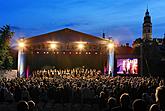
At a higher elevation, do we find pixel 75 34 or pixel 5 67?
pixel 75 34

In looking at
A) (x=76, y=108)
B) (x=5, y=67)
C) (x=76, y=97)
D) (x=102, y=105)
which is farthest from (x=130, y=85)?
(x=5, y=67)

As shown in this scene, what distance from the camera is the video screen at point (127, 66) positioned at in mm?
37369

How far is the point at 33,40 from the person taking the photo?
3678 centimetres

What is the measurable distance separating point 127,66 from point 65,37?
709cm

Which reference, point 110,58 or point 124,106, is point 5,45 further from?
point 124,106

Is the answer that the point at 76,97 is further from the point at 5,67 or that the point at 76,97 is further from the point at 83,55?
the point at 83,55

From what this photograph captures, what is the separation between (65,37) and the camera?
120 ft

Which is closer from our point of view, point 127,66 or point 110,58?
point 110,58

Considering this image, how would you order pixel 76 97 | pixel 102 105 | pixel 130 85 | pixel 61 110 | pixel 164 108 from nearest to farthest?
pixel 164 108, pixel 102 105, pixel 61 110, pixel 76 97, pixel 130 85

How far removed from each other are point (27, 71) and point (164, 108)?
1232 inches

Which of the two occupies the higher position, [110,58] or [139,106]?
[110,58]

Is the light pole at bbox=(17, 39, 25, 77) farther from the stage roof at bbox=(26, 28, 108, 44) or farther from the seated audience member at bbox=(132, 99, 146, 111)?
the seated audience member at bbox=(132, 99, 146, 111)

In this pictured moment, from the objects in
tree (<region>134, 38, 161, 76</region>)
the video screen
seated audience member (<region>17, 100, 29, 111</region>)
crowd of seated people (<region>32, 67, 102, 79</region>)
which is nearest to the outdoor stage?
the video screen

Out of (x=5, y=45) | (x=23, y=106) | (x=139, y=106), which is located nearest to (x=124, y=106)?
(x=139, y=106)
